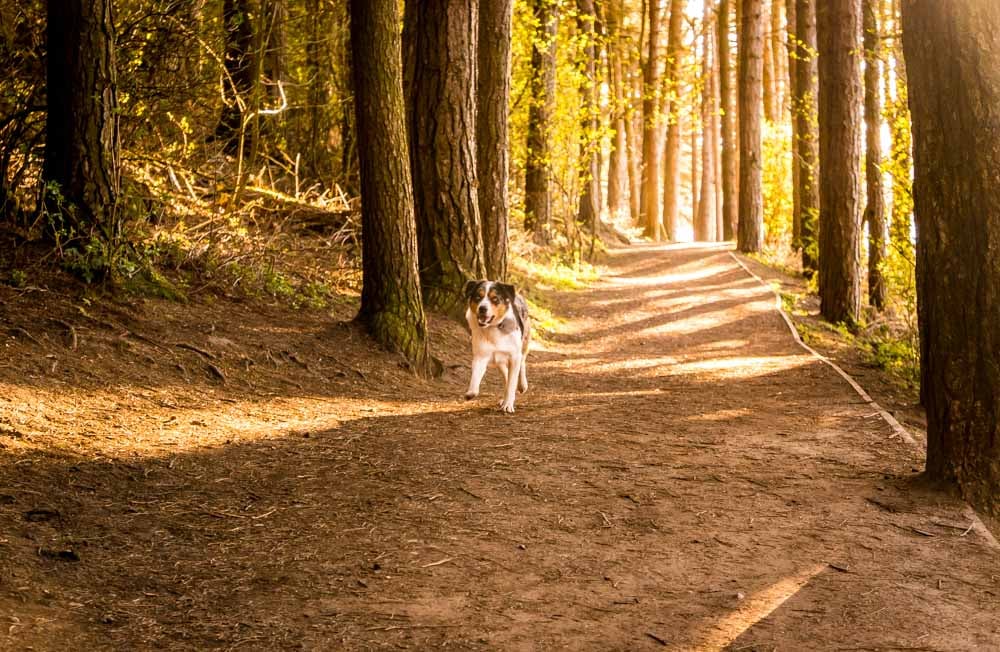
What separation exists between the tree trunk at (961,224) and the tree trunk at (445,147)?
21.6ft

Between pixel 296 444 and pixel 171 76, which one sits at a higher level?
pixel 171 76

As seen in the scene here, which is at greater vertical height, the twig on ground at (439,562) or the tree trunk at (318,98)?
the tree trunk at (318,98)

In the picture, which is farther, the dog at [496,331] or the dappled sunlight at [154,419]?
the dog at [496,331]

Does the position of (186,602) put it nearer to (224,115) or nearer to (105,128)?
(105,128)

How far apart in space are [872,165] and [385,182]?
9.25 metres

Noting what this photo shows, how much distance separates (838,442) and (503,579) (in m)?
3.76

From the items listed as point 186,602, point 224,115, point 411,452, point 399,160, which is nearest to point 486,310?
point 411,452

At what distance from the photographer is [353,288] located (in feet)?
40.5

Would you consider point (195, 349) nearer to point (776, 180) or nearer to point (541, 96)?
point (541, 96)

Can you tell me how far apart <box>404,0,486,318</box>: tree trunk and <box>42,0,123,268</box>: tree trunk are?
424 cm

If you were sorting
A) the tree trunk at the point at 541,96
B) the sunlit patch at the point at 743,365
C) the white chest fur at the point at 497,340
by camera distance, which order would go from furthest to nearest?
the tree trunk at the point at 541,96 → the sunlit patch at the point at 743,365 → the white chest fur at the point at 497,340

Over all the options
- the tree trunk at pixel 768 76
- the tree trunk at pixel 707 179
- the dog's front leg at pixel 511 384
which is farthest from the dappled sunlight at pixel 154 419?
the tree trunk at pixel 707 179

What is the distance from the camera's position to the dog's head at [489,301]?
789 cm

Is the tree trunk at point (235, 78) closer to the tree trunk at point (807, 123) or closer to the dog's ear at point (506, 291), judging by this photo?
the dog's ear at point (506, 291)
